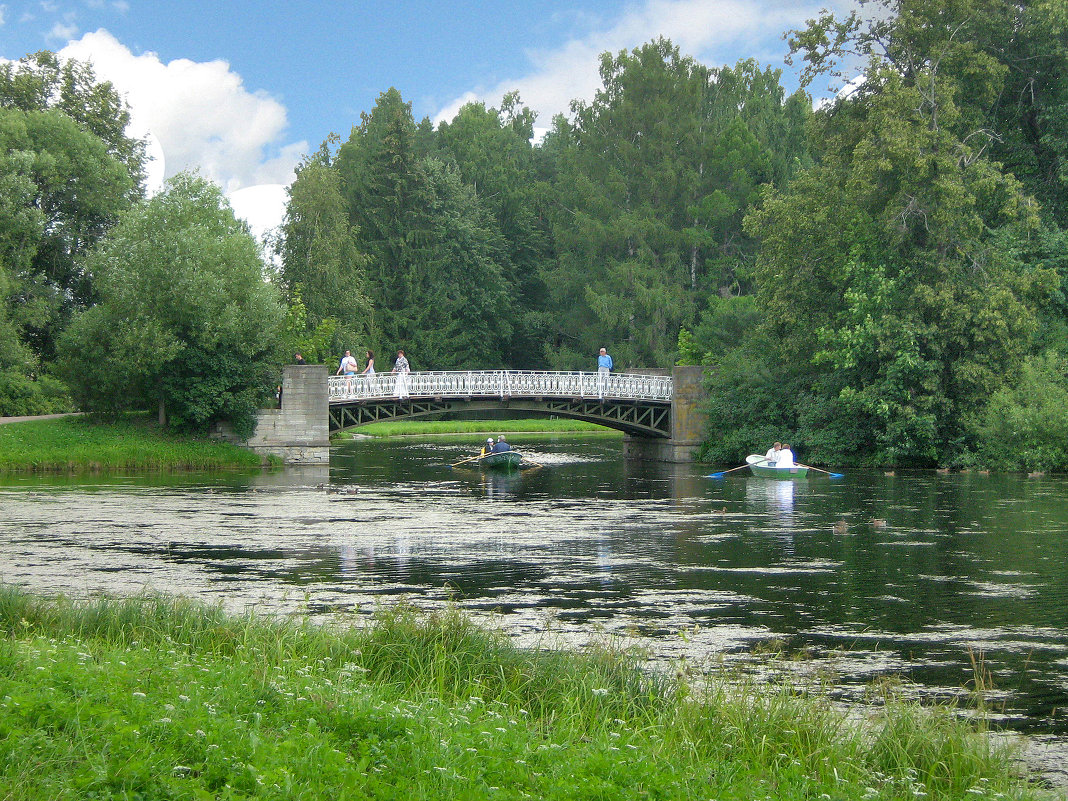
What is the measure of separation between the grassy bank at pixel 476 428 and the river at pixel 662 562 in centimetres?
3540

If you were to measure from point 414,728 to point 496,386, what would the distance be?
3800 centimetres

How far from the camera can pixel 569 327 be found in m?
76.9

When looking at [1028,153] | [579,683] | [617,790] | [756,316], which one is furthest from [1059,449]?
[617,790]

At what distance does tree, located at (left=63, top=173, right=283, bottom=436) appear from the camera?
3884 centimetres

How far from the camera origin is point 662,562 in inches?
765

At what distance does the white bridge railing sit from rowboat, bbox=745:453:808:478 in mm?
8479

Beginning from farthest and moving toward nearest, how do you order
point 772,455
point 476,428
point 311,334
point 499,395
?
point 476,428 < point 311,334 < point 499,395 < point 772,455

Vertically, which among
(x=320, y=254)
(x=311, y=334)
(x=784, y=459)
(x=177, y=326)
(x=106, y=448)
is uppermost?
(x=320, y=254)

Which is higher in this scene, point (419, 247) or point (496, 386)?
point (419, 247)

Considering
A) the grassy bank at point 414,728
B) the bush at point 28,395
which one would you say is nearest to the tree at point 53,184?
the bush at point 28,395

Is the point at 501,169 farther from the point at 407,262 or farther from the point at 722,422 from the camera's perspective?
the point at 722,422

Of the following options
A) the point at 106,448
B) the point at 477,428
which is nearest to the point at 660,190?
the point at 477,428

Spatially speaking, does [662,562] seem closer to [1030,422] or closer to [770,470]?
[770,470]

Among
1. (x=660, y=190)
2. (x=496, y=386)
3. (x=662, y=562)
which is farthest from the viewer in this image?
(x=660, y=190)
